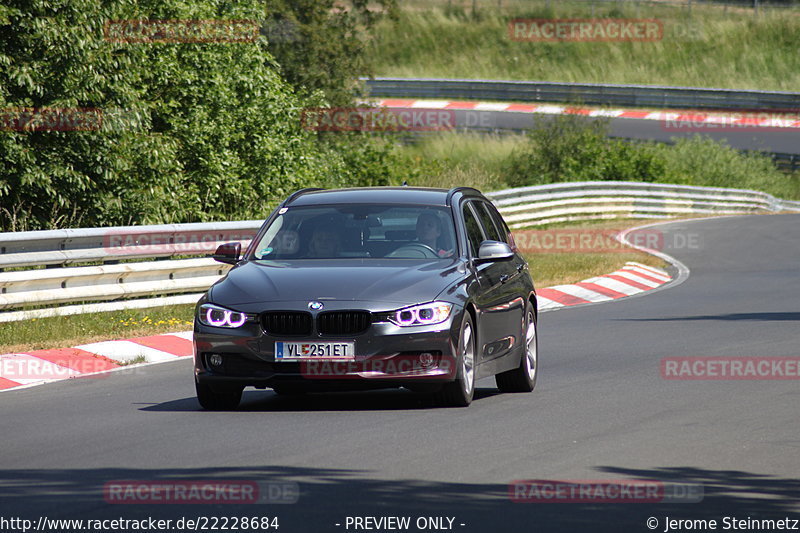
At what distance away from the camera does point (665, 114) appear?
56.7 meters

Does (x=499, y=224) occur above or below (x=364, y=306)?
below

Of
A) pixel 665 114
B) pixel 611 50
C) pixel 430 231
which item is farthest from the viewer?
pixel 611 50

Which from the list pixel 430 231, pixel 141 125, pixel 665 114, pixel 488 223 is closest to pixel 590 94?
pixel 665 114

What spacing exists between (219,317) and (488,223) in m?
2.90

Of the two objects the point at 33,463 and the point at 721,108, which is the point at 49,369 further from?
the point at 721,108

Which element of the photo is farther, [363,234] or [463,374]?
[363,234]

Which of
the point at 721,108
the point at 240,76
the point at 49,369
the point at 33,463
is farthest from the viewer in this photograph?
the point at 721,108

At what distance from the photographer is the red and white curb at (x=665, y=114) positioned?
54.8 metres

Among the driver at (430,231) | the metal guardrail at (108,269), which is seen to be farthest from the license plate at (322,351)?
the metal guardrail at (108,269)

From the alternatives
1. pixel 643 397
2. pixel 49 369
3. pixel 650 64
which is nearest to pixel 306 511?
pixel 643 397

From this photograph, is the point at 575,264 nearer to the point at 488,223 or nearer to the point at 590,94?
the point at 488,223

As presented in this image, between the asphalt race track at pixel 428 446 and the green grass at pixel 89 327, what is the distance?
1.30 meters

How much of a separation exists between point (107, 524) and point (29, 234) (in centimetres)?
928

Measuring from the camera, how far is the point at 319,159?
1416 inches
